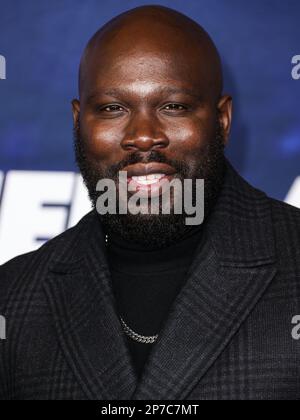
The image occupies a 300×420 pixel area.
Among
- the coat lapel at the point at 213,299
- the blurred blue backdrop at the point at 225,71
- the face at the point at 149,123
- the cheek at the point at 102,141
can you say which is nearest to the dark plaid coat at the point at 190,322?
the coat lapel at the point at 213,299

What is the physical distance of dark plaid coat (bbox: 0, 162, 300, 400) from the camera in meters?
1.45

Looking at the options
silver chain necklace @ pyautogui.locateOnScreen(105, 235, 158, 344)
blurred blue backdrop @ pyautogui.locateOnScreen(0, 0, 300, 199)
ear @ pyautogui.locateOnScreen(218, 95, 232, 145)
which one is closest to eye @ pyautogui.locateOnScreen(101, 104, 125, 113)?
ear @ pyautogui.locateOnScreen(218, 95, 232, 145)

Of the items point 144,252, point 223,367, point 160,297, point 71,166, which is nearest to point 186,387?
point 223,367

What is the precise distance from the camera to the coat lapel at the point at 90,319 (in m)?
1.50

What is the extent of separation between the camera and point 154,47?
1.61m

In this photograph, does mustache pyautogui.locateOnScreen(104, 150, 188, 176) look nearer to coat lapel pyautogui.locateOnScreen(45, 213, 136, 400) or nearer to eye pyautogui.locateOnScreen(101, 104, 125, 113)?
eye pyautogui.locateOnScreen(101, 104, 125, 113)

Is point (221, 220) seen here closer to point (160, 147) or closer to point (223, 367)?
point (160, 147)

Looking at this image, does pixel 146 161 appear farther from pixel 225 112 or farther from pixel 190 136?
pixel 225 112

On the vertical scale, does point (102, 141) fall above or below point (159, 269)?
above

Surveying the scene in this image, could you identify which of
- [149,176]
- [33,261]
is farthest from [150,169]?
[33,261]

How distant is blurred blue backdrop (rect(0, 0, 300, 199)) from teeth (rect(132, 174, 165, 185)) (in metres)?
0.66

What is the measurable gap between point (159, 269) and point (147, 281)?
35mm

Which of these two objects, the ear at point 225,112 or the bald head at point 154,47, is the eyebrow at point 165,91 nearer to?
the bald head at point 154,47

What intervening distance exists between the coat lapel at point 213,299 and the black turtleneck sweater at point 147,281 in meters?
0.06
